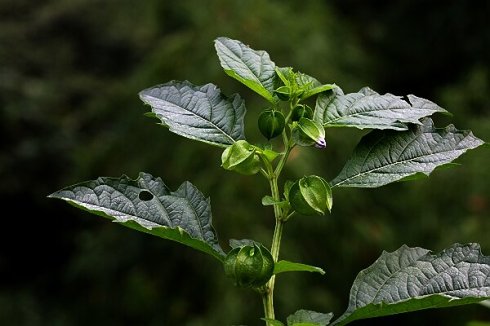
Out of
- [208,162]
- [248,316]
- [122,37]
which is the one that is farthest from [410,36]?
[122,37]

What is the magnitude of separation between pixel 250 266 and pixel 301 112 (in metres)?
0.14

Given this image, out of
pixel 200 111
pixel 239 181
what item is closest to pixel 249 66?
pixel 200 111

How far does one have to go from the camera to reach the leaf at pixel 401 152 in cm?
62

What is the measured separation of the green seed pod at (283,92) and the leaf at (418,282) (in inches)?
5.8

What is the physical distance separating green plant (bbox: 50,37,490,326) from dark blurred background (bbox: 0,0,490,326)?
1561mm

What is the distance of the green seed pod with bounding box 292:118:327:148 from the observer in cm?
58

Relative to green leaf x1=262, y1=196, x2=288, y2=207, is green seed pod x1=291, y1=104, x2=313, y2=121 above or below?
above

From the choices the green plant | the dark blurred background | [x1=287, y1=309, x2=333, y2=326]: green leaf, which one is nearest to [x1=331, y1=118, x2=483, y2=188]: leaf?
the green plant

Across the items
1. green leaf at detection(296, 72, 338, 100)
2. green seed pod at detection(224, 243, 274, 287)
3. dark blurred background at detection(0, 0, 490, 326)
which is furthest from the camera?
dark blurred background at detection(0, 0, 490, 326)

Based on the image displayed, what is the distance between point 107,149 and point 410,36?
1.35 meters

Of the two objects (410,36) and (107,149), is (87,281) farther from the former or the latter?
(410,36)

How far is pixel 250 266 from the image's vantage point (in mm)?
541

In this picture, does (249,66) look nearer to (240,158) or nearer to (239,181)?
(240,158)

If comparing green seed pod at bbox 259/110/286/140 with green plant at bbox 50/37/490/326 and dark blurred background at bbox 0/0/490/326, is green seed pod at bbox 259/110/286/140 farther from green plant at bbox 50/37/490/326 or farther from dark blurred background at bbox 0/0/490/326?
dark blurred background at bbox 0/0/490/326
